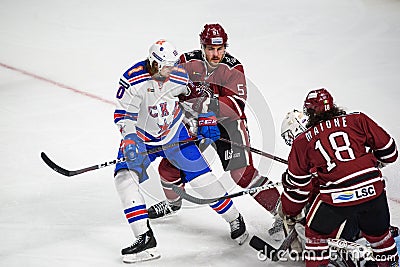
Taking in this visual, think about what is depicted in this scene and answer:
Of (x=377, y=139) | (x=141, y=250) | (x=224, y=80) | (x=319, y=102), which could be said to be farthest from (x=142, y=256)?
(x=377, y=139)

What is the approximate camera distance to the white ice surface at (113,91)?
3436 mm

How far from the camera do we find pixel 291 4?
7.07 m

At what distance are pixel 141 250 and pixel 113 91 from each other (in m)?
2.39

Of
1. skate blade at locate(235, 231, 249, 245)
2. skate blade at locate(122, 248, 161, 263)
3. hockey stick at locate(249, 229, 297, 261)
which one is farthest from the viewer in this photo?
skate blade at locate(235, 231, 249, 245)

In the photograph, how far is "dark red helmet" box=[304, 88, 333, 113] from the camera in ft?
9.05

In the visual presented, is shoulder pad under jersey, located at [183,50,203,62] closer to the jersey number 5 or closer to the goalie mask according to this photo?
the goalie mask

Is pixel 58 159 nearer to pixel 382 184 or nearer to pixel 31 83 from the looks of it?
pixel 31 83

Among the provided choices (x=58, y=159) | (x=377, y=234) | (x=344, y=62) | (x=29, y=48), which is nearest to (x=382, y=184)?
(x=377, y=234)

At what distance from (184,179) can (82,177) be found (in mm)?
802

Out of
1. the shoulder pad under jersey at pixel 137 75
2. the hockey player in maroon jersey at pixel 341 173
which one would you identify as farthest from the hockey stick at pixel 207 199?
the shoulder pad under jersey at pixel 137 75

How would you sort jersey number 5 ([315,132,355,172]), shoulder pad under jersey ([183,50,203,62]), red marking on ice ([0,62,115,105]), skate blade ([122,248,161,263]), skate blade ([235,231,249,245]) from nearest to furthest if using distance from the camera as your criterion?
1. jersey number 5 ([315,132,355,172])
2. skate blade ([122,248,161,263])
3. skate blade ([235,231,249,245])
4. shoulder pad under jersey ([183,50,203,62])
5. red marking on ice ([0,62,115,105])

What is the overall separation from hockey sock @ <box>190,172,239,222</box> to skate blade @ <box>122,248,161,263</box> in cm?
37

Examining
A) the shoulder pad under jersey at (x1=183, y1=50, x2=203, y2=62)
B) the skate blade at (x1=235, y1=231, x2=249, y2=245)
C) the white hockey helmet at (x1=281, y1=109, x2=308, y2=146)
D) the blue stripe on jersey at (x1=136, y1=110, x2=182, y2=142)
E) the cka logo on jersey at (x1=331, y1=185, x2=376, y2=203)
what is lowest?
the skate blade at (x1=235, y1=231, x2=249, y2=245)

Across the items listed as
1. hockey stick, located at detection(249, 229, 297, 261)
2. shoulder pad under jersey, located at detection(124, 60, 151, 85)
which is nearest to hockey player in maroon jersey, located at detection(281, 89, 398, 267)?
hockey stick, located at detection(249, 229, 297, 261)
